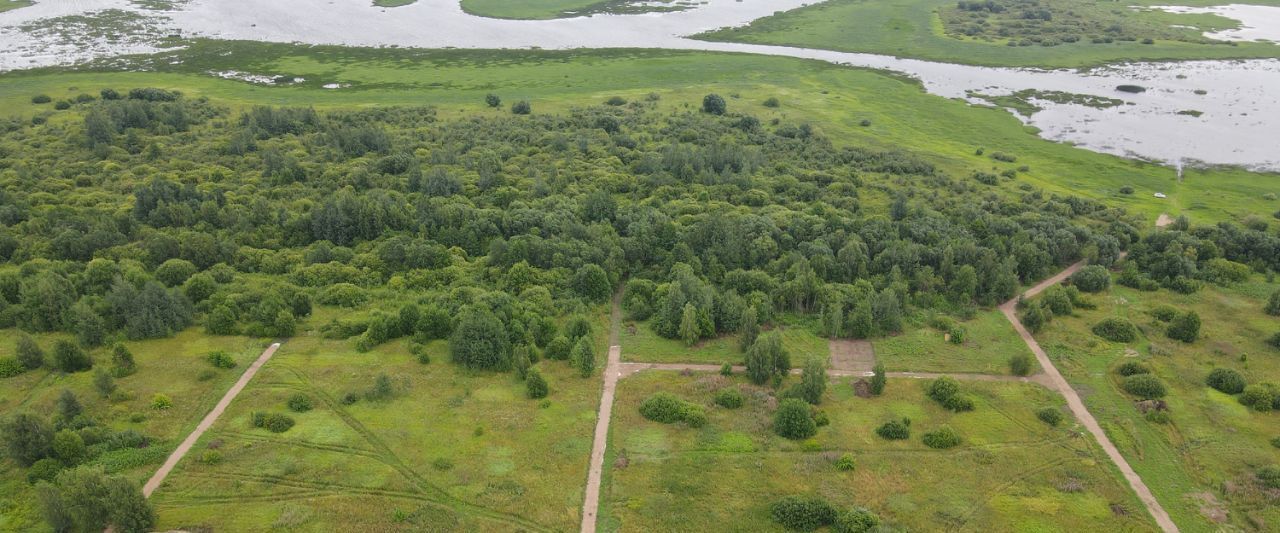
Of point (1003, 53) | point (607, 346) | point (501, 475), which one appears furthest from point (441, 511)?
point (1003, 53)

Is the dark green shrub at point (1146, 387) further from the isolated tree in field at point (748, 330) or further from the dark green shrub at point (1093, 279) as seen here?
the isolated tree in field at point (748, 330)

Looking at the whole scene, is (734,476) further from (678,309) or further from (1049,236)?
(1049,236)

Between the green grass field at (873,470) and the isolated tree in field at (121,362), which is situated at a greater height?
the isolated tree in field at (121,362)

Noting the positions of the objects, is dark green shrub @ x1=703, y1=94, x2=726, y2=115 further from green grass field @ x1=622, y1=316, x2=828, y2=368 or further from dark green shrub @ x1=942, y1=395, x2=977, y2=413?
dark green shrub @ x1=942, y1=395, x2=977, y2=413

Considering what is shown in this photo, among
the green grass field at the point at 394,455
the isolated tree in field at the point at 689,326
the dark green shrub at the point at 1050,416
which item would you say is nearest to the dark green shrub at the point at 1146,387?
the dark green shrub at the point at 1050,416

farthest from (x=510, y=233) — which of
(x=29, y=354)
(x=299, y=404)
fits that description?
(x=29, y=354)

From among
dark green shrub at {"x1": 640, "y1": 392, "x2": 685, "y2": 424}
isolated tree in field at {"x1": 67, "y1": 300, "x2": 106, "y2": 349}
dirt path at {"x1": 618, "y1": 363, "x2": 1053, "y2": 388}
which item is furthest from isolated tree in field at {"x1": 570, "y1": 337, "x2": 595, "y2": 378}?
isolated tree in field at {"x1": 67, "y1": 300, "x2": 106, "y2": 349}

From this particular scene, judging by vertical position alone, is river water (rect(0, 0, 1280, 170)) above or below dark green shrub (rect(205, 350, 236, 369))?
above
